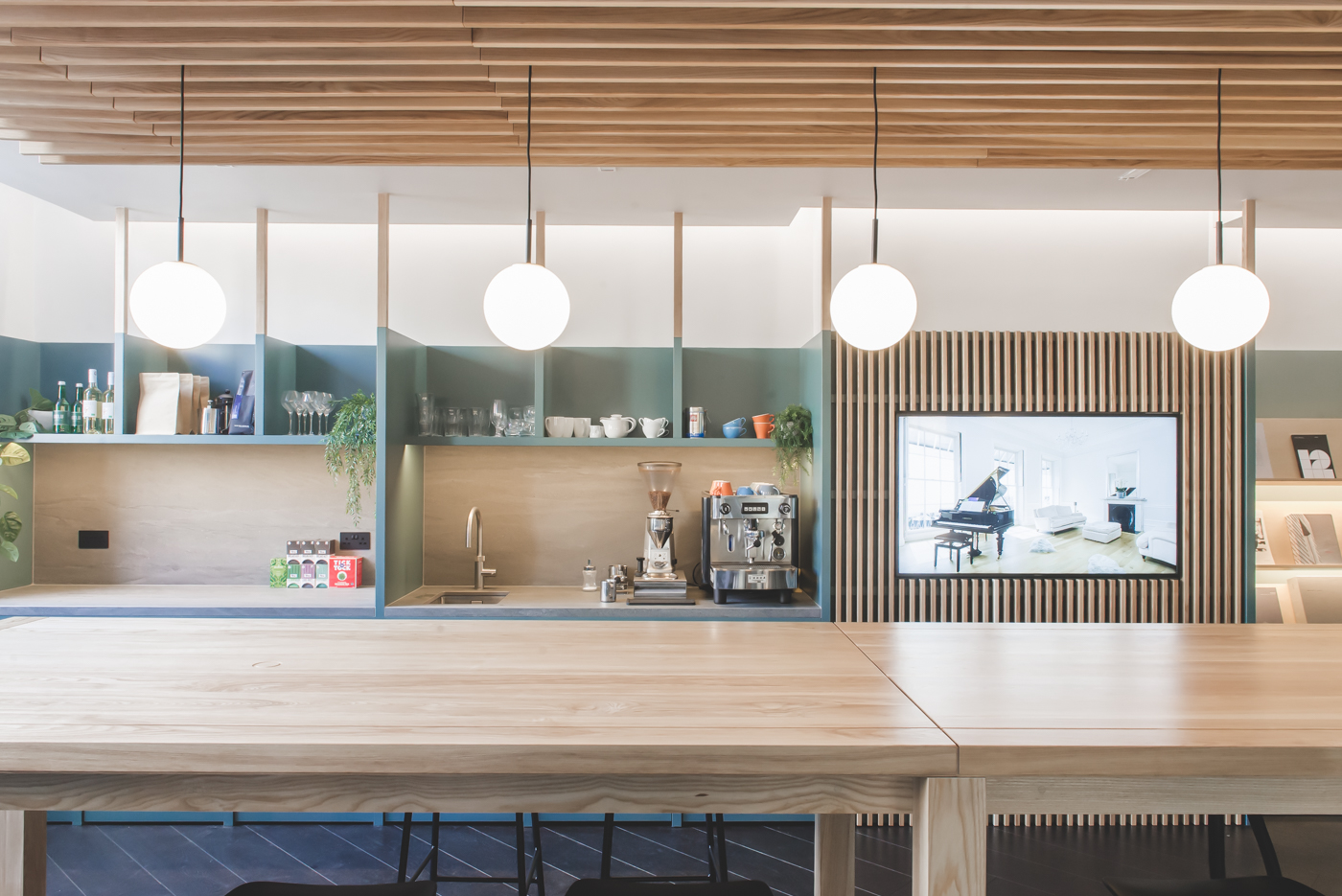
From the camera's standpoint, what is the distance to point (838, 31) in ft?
6.82

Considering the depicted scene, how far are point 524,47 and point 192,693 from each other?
1.87 m

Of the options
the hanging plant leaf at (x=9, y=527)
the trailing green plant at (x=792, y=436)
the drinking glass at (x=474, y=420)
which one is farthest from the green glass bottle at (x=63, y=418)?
the trailing green plant at (x=792, y=436)

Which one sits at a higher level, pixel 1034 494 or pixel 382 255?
pixel 382 255

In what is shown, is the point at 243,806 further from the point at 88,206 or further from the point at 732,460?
the point at 88,206

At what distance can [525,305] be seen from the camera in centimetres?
205

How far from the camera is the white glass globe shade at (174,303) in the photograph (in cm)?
206

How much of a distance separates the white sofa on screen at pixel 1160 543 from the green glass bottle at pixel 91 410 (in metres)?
5.08

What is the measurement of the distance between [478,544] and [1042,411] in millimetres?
2853

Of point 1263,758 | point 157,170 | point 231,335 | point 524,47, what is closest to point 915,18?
point 524,47

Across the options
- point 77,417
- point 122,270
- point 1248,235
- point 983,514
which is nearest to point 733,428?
point 983,514

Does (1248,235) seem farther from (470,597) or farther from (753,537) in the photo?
(470,597)

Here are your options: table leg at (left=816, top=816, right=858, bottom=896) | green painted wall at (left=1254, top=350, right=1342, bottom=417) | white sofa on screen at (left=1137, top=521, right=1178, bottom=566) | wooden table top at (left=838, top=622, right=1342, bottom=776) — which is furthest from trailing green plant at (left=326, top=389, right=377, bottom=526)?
green painted wall at (left=1254, top=350, right=1342, bottom=417)

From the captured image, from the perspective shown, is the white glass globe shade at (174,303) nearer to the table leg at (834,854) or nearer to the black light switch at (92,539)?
the table leg at (834,854)

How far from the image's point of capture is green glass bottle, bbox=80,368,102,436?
3.68m
